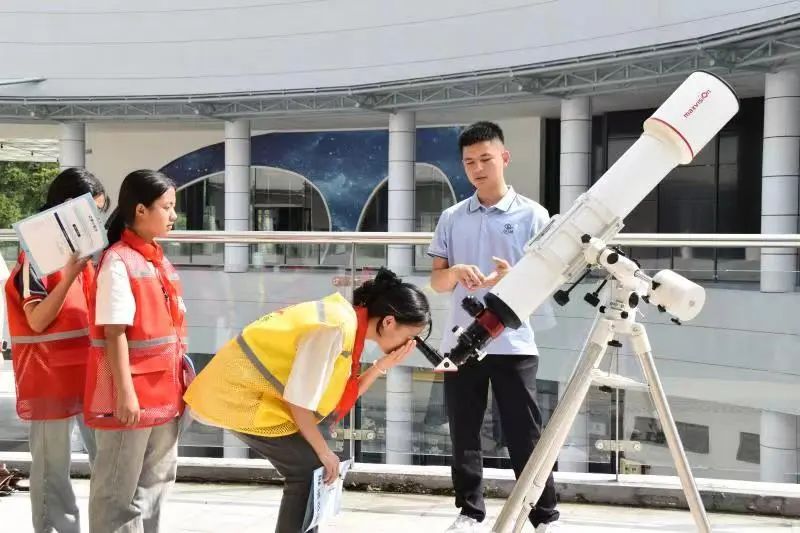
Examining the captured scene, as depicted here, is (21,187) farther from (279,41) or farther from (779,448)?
(779,448)

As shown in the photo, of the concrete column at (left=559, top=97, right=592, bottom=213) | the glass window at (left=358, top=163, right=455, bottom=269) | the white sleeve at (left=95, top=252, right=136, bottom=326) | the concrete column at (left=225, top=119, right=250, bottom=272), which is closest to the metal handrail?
the white sleeve at (left=95, top=252, right=136, bottom=326)

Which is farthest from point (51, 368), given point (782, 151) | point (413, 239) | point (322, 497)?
point (782, 151)

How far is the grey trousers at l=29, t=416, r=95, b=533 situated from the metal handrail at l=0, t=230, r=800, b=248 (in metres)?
1.64

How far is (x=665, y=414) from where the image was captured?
107 inches

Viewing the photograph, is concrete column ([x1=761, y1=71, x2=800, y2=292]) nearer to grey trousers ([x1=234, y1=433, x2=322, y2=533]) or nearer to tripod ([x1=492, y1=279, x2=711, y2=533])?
tripod ([x1=492, y1=279, x2=711, y2=533])

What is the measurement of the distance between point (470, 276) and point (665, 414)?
97 cm

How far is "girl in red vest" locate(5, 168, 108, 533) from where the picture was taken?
3.27 meters

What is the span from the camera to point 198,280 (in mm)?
5109

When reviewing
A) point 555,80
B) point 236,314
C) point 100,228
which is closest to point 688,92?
point 100,228

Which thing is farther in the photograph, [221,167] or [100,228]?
[221,167]

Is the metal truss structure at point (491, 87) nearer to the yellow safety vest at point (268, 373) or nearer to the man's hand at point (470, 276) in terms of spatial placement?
the man's hand at point (470, 276)

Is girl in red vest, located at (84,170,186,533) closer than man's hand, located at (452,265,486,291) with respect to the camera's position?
Yes

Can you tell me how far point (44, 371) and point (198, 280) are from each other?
6.07 feet

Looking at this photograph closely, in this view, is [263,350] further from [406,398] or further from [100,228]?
[406,398]
